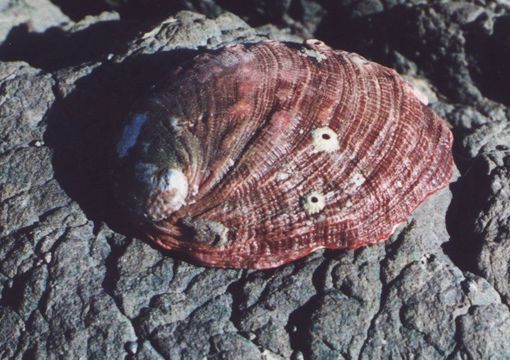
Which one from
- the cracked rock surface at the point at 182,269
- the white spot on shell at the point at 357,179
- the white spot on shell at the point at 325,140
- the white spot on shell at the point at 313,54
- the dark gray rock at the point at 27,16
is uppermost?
the white spot on shell at the point at 313,54

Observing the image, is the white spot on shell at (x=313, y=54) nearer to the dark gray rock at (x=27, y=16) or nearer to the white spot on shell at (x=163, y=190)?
the white spot on shell at (x=163, y=190)

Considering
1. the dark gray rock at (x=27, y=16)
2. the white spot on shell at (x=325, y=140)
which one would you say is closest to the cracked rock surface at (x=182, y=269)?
the white spot on shell at (x=325, y=140)

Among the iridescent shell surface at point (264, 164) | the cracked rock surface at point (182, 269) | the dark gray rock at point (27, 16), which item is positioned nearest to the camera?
the cracked rock surface at point (182, 269)

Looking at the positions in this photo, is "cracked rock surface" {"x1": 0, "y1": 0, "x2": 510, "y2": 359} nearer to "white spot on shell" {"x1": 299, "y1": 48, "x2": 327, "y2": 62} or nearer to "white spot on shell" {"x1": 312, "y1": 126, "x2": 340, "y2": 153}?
"white spot on shell" {"x1": 312, "y1": 126, "x2": 340, "y2": 153}

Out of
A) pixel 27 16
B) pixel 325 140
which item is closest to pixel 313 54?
pixel 325 140

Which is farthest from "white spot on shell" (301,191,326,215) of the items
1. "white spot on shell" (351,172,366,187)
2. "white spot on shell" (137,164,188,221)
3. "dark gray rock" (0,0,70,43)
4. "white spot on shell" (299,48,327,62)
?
"dark gray rock" (0,0,70,43)

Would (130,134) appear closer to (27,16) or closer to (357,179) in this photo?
(357,179)

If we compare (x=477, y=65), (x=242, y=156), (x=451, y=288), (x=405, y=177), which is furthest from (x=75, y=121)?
(x=477, y=65)
